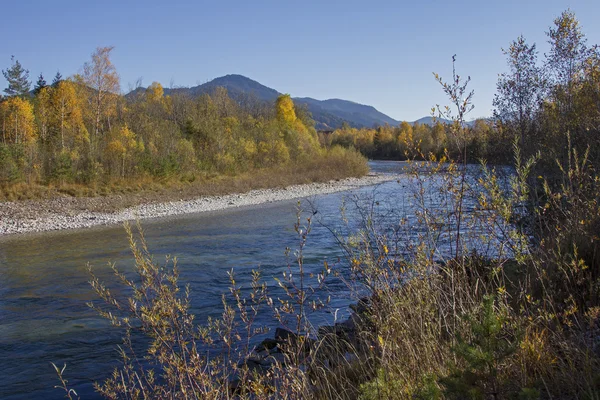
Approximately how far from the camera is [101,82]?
4616cm

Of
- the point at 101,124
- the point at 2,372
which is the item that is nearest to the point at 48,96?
the point at 101,124

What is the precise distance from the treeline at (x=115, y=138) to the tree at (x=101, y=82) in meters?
0.09

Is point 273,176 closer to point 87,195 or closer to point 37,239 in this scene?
point 87,195

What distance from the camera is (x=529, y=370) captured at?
3184 mm

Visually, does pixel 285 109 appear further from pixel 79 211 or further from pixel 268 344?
pixel 268 344

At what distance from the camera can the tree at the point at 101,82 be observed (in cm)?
4566

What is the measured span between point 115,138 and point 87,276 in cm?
2729

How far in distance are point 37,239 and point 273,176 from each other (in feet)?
94.6

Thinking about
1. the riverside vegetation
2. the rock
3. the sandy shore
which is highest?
the riverside vegetation

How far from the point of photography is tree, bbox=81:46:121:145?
45.7m

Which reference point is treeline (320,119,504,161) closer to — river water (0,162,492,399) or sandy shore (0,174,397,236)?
river water (0,162,492,399)

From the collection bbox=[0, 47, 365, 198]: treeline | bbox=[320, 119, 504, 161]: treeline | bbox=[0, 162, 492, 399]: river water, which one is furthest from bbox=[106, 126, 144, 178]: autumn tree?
bbox=[320, 119, 504, 161]: treeline

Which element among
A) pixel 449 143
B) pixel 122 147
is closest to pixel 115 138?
pixel 122 147

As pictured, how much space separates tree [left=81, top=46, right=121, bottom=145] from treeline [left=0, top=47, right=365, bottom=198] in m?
0.09
